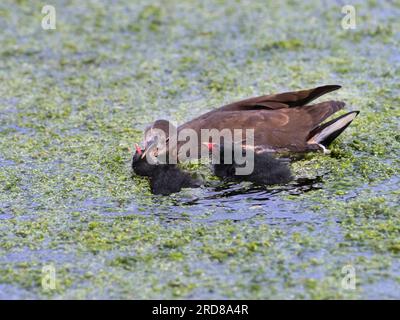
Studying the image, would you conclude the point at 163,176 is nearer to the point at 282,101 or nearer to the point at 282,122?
the point at 282,122

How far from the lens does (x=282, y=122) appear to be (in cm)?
544

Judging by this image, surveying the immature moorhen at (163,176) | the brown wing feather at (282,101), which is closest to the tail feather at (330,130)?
the brown wing feather at (282,101)

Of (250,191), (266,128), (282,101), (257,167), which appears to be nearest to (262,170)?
(257,167)

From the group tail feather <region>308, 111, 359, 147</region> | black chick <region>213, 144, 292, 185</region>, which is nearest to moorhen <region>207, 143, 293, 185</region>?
black chick <region>213, 144, 292, 185</region>

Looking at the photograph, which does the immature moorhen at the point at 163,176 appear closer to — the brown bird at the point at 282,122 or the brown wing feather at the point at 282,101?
the brown bird at the point at 282,122

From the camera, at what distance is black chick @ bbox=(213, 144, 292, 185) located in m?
5.04

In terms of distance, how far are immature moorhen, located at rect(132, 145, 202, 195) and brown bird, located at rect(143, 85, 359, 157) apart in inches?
3.5

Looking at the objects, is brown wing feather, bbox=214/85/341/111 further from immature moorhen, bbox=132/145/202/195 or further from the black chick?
immature moorhen, bbox=132/145/202/195

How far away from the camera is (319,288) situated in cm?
380

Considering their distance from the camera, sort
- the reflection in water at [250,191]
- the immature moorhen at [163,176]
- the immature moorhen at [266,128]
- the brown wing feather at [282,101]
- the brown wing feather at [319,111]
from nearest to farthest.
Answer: the reflection in water at [250,191], the immature moorhen at [163,176], the immature moorhen at [266,128], the brown wing feather at [319,111], the brown wing feather at [282,101]

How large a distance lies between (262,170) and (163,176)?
601 mm

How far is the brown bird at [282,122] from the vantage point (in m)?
5.38

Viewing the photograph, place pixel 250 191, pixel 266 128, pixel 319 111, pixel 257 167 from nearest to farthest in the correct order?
pixel 250 191
pixel 257 167
pixel 266 128
pixel 319 111

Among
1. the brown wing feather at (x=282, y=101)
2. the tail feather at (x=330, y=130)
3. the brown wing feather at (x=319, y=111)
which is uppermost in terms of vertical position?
the brown wing feather at (x=282, y=101)
